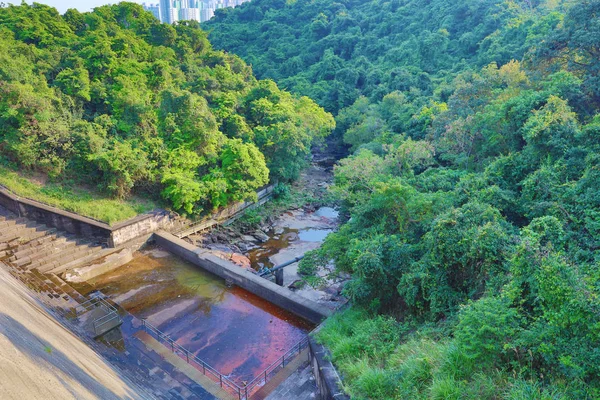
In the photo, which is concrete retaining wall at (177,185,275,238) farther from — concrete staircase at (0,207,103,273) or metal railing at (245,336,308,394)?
metal railing at (245,336,308,394)

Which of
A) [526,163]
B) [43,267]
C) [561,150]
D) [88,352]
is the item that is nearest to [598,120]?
[561,150]

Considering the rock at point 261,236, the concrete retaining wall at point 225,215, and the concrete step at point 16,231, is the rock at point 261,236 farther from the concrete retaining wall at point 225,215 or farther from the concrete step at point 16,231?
the concrete step at point 16,231

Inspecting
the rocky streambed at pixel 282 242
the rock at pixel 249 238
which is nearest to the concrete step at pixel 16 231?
the rocky streambed at pixel 282 242

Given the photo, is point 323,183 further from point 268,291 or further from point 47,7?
point 47,7

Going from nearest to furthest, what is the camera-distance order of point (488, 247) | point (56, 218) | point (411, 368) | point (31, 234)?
point (411, 368) → point (488, 247) → point (31, 234) → point (56, 218)

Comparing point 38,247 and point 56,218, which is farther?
point 56,218

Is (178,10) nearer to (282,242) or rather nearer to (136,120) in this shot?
(136,120)

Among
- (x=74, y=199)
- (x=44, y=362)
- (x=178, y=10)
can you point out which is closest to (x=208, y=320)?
(x=44, y=362)
